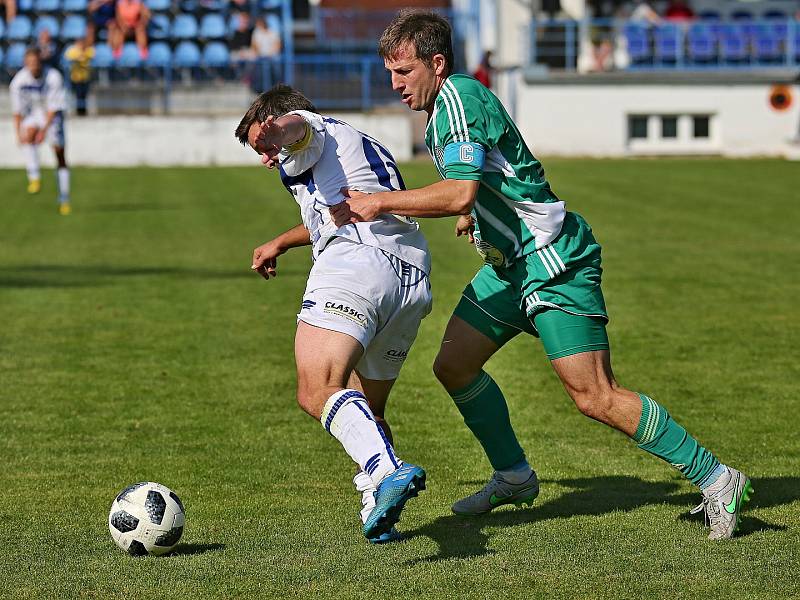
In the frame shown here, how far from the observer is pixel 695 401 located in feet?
26.5

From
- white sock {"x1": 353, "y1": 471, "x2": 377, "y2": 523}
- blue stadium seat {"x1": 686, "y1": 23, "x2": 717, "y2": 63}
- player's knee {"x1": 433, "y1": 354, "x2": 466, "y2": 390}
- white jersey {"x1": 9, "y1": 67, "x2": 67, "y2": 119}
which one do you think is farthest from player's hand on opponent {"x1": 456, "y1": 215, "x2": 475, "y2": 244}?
blue stadium seat {"x1": 686, "y1": 23, "x2": 717, "y2": 63}

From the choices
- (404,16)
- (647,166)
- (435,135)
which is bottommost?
(647,166)

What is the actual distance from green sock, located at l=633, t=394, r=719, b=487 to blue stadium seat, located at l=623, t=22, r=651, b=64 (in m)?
30.5

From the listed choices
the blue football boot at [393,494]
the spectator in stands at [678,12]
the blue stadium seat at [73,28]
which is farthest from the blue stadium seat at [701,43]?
the blue football boot at [393,494]

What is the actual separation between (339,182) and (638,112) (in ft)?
94.5

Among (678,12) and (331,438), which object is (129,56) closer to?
(678,12)

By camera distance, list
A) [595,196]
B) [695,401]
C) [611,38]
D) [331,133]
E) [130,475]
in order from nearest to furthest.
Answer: [331,133]
[130,475]
[695,401]
[595,196]
[611,38]

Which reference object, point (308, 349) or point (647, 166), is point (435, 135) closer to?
point (308, 349)

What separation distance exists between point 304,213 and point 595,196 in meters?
16.1

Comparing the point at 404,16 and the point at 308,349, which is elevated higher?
the point at 404,16

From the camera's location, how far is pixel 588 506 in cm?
586

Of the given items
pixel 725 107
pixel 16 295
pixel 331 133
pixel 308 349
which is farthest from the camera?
pixel 725 107

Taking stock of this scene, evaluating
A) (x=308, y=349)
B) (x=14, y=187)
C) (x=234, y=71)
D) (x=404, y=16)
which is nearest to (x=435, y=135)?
(x=404, y=16)

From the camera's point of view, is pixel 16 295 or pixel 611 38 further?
pixel 611 38
